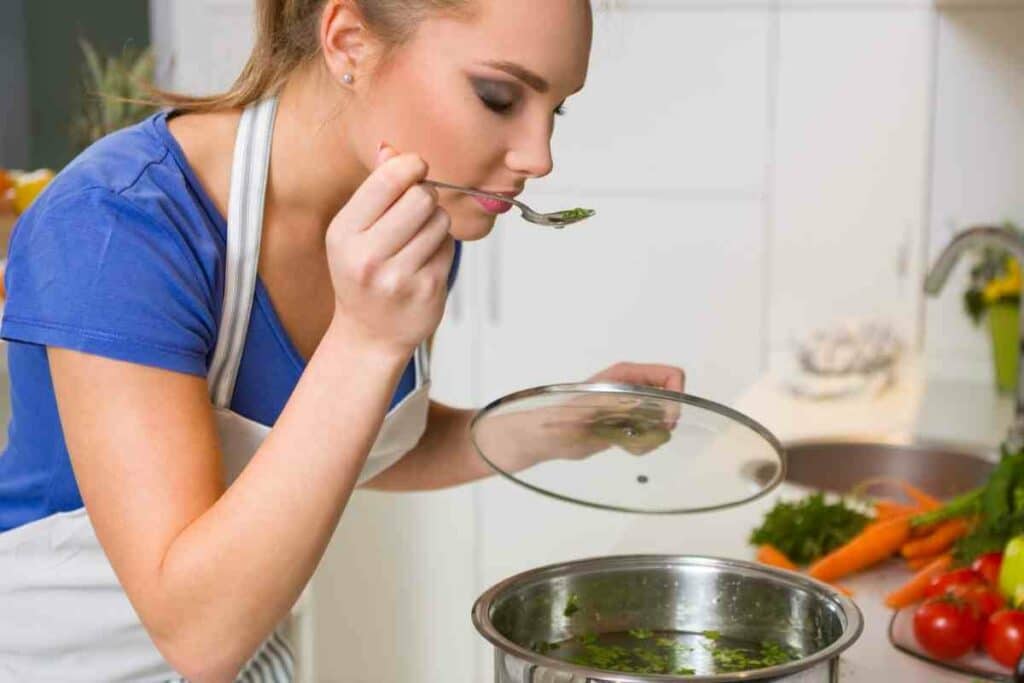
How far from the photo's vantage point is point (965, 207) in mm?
2928

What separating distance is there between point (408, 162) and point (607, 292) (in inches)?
90.7

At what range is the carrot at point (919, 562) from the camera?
5.81 feet

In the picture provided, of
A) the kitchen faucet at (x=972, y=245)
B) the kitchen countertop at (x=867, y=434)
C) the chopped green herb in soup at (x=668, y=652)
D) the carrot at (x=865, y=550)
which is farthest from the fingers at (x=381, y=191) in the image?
the kitchen faucet at (x=972, y=245)

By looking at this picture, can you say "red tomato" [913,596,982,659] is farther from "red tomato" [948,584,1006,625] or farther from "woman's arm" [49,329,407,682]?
"woman's arm" [49,329,407,682]

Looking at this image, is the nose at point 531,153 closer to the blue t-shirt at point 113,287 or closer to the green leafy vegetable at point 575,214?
the green leafy vegetable at point 575,214

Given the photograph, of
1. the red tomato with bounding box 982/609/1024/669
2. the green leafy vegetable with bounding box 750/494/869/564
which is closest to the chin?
the red tomato with bounding box 982/609/1024/669

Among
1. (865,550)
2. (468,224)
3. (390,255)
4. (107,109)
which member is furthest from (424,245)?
(107,109)

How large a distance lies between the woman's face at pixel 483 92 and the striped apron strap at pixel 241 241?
0.39ft

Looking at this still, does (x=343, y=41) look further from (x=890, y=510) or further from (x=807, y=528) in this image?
(x=890, y=510)

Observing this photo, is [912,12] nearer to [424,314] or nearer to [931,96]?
[931,96]

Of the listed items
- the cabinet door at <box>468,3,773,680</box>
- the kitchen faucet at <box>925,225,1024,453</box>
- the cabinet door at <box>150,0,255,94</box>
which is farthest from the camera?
the cabinet door at <box>150,0,255,94</box>

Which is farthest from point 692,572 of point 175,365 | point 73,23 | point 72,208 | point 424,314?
point 73,23

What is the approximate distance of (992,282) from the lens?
283cm

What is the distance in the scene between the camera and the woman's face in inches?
40.8
